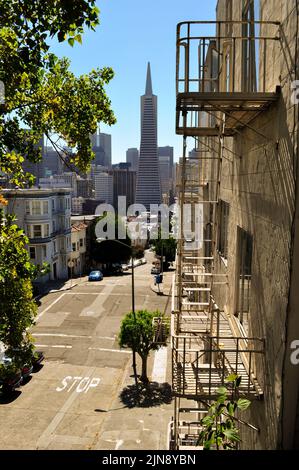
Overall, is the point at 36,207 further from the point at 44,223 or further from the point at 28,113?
the point at 28,113

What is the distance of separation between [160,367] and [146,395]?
12.9 ft

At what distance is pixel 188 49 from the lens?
21.1ft

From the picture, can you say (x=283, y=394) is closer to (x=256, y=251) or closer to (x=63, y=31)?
(x=256, y=251)

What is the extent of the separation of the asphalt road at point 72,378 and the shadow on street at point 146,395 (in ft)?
2.14

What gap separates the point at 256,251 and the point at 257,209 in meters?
0.75

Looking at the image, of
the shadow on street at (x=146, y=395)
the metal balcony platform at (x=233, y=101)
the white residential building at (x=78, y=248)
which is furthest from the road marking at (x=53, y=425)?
the white residential building at (x=78, y=248)

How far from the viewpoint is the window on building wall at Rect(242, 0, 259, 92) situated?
7480 millimetres

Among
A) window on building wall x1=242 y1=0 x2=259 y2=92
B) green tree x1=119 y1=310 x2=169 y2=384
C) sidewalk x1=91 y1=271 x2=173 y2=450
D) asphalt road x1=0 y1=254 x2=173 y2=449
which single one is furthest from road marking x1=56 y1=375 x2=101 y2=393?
window on building wall x1=242 y1=0 x2=259 y2=92

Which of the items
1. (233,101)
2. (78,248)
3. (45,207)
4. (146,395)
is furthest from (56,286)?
(233,101)

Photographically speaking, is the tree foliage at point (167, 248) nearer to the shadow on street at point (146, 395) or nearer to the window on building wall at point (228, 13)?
the shadow on street at point (146, 395)

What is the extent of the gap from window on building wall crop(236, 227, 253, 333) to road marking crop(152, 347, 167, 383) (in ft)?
55.1

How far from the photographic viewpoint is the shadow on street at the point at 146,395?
70.6ft

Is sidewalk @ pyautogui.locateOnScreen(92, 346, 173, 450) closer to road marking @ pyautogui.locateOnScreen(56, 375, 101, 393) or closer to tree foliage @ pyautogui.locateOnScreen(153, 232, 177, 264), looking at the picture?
road marking @ pyautogui.locateOnScreen(56, 375, 101, 393)
